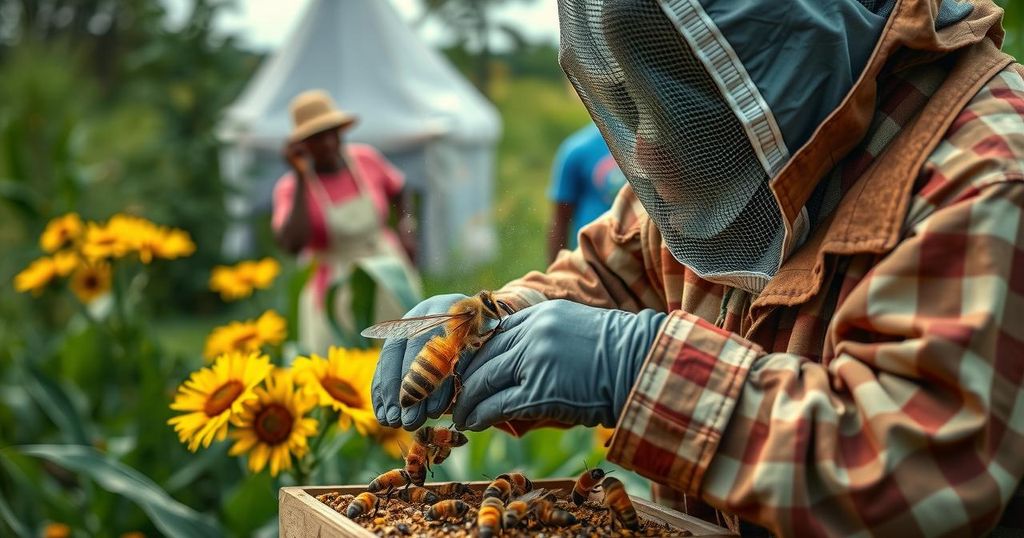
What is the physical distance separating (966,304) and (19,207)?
4060 mm

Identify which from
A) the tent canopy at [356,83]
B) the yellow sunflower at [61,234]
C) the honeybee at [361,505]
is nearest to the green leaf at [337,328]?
the yellow sunflower at [61,234]

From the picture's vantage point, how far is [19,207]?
14.4 feet

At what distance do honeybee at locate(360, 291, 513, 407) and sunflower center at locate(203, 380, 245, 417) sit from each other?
0.55 m

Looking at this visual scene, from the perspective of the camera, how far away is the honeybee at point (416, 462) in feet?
4.61

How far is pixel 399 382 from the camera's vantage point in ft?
4.75

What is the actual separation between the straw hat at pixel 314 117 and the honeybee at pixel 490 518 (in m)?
3.50

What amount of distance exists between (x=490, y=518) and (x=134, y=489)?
1.34 meters

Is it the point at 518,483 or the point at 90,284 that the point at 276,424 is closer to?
the point at 518,483

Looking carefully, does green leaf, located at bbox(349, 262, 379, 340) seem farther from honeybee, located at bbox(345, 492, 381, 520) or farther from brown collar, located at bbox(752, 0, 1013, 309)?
brown collar, located at bbox(752, 0, 1013, 309)

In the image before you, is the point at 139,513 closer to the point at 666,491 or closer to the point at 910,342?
the point at 666,491

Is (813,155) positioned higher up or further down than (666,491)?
higher up

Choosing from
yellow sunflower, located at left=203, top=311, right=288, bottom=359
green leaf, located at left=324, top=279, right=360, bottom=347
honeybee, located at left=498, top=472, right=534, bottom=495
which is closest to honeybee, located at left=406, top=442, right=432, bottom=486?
honeybee, located at left=498, top=472, right=534, bottom=495

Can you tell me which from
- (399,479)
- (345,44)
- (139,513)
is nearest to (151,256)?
(139,513)

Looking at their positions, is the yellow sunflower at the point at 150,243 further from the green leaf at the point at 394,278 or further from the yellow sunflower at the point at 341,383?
the yellow sunflower at the point at 341,383
